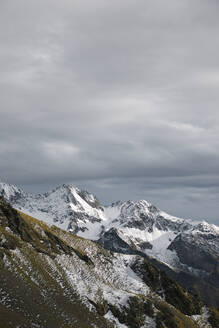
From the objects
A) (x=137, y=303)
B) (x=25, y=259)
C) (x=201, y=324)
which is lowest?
(x=201, y=324)

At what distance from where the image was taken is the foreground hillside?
413ft

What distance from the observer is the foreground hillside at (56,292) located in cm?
12575

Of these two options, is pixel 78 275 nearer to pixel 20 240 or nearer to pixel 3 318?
pixel 20 240

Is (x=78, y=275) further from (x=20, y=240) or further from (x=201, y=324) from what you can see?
(x=201, y=324)

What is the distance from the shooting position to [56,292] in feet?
488

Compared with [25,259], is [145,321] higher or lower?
lower

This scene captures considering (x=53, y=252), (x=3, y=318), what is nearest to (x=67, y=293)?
(x=53, y=252)

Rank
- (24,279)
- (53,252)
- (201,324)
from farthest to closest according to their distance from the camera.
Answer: (201,324) → (53,252) → (24,279)

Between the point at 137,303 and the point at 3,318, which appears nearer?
→ the point at 3,318

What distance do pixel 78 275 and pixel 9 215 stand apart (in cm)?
4662

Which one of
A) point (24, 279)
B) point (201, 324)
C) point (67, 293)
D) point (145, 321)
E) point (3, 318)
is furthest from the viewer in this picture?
point (201, 324)

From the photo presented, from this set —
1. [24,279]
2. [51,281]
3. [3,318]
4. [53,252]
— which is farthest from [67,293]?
[3,318]

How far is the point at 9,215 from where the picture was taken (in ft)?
615

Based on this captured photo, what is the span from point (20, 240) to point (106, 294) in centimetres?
4782
